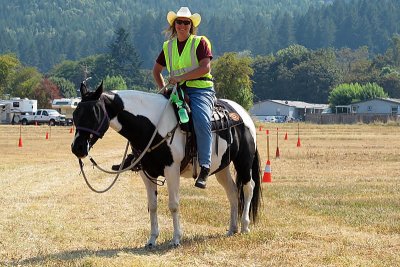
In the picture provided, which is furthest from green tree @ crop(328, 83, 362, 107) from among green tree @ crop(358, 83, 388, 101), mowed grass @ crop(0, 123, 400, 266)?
mowed grass @ crop(0, 123, 400, 266)

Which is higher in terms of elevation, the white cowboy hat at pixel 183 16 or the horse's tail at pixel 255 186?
the white cowboy hat at pixel 183 16

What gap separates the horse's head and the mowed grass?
4.45 ft

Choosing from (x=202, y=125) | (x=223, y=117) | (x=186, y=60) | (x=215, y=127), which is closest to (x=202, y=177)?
(x=202, y=125)

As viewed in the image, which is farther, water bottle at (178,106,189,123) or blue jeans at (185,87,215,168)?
blue jeans at (185,87,215,168)

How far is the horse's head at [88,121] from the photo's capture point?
10922mm

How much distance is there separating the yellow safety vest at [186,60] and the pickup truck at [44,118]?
8296 cm

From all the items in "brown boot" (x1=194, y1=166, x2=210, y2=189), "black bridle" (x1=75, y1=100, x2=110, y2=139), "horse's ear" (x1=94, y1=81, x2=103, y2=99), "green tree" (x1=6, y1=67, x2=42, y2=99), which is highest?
"green tree" (x1=6, y1=67, x2=42, y2=99)

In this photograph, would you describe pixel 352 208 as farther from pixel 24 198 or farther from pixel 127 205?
pixel 24 198

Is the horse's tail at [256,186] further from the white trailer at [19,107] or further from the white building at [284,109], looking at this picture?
the white building at [284,109]

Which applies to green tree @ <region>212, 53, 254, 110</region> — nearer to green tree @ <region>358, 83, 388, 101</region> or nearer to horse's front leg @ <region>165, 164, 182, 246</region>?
green tree @ <region>358, 83, 388, 101</region>

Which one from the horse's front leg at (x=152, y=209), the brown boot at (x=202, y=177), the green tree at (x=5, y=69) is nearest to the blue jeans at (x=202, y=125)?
the brown boot at (x=202, y=177)

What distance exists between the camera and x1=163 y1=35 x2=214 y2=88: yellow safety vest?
1199cm

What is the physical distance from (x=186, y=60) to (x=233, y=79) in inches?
4018

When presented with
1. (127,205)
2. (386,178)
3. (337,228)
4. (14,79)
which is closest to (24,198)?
(127,205)
